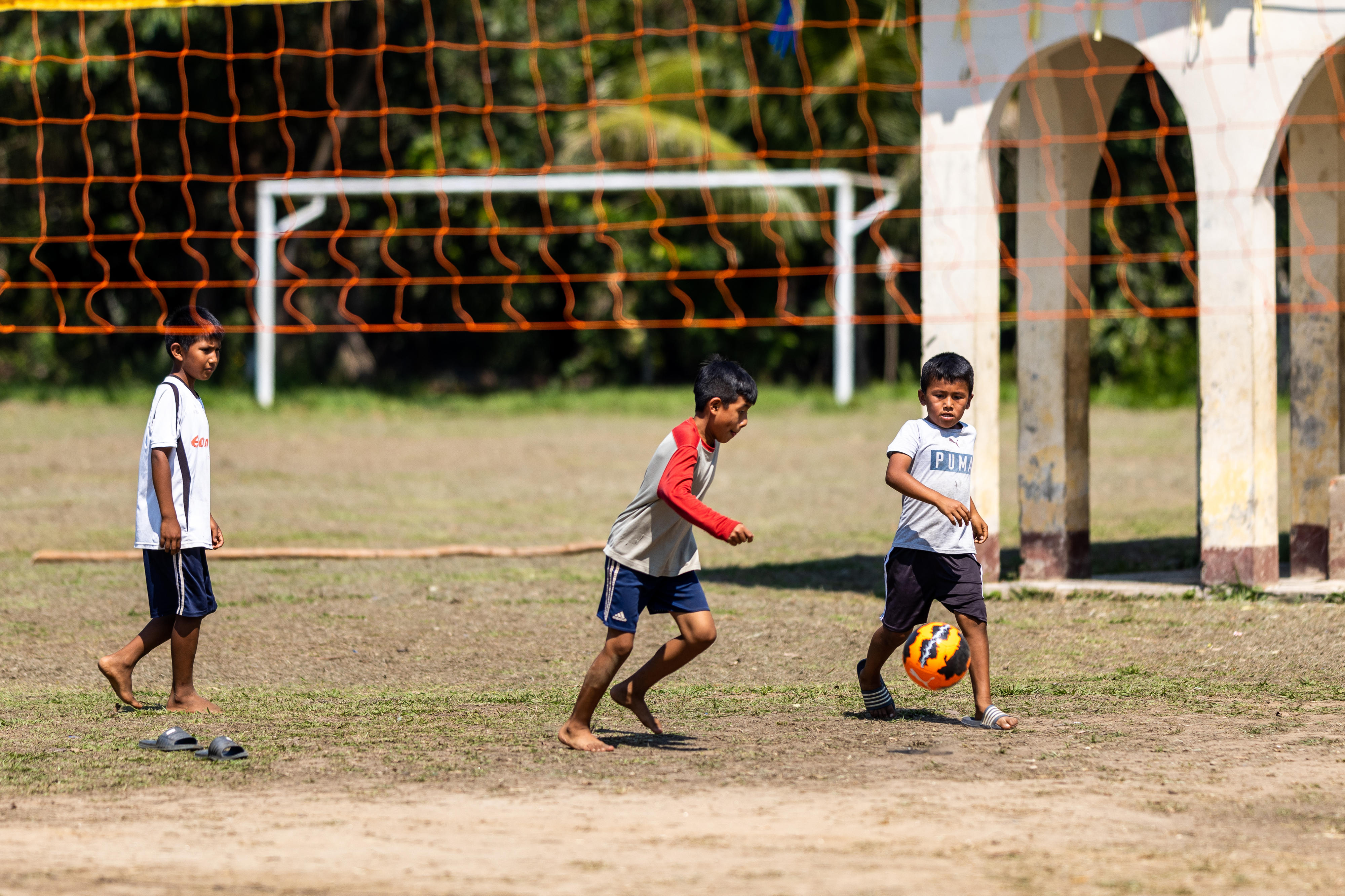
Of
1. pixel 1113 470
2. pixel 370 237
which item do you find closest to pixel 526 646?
pixel 1113 470

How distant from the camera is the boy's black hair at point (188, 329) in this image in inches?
244

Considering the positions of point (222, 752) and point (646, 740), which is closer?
point (222, 752)

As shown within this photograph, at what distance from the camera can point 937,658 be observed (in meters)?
5.91

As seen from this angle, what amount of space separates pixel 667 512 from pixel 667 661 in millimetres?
537

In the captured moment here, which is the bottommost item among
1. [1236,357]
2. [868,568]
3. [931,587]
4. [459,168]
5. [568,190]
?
[868,568]

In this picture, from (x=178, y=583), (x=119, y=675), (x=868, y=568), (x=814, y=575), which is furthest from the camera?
(x=868, y=568)

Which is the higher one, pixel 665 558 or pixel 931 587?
pixel 665 558

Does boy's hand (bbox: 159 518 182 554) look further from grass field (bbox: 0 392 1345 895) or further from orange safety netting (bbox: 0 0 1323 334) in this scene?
orange safety netting (bbox: 0 0 1323 334)

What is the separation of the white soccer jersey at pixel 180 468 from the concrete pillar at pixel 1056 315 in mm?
5014

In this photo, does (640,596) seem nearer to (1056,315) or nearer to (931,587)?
(931,587)

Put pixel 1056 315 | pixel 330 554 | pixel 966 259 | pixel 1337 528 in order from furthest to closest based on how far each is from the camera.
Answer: pixel 330 554 < pixel 1056 315 < pixel 966 259 < pixel 1337 528

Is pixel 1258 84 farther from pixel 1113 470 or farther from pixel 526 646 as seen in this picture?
pixel 1113 470

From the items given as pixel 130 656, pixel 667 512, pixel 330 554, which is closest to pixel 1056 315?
pixel 667 512

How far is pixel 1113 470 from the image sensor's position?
1555 centimetres
